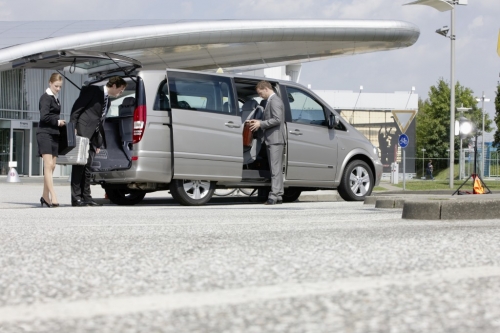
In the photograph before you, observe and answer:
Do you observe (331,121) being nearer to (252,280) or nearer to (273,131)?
(273,131)

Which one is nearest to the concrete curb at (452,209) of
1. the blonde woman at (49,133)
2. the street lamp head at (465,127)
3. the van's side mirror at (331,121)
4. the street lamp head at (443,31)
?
the blonde woman at (49,133)

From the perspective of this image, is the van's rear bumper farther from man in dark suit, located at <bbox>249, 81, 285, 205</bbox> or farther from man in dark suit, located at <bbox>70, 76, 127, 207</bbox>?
man in dark suit, located at <bbox>249, 81, 285, 205</bbox>

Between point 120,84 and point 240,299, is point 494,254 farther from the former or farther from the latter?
point 120,84

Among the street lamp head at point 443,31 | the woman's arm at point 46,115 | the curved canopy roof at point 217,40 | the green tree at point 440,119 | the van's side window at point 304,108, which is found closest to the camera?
the woman's arm at point 46,115

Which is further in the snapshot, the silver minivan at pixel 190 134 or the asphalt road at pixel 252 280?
the silver minivan at pixel 190 134

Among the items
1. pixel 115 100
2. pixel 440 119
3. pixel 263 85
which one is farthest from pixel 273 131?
pixel 440 119

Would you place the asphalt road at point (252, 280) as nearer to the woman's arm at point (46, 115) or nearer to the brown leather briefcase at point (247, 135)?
the woman's arm at point (46, 115)

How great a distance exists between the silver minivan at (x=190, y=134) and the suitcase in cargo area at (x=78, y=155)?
552mm

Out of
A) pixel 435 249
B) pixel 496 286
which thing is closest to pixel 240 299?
pixel 496 286

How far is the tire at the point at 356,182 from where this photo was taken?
13.5m

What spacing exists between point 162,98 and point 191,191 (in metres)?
1.44

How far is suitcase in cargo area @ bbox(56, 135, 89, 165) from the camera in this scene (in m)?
10.7

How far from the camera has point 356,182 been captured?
13625mm

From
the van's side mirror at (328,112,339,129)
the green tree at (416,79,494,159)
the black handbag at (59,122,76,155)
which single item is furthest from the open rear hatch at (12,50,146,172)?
the green tree at (416,79,494,159)
